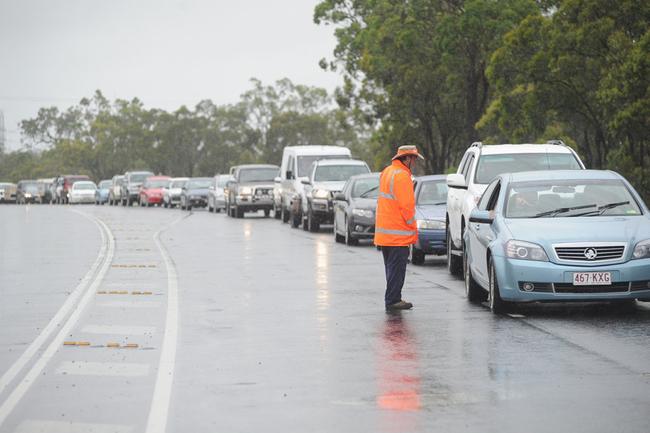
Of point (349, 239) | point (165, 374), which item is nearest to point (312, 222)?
point (349, 239)

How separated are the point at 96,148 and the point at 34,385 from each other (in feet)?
466

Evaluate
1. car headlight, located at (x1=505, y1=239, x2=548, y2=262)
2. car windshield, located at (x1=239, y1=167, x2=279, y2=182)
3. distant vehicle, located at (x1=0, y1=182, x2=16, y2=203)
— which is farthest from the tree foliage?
car headlight, located at (x1=505, y1=239, x2=548, y2=262)

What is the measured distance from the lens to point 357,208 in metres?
29.4

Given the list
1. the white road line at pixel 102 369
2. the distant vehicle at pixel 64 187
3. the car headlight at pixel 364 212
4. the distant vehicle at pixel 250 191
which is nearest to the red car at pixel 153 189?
the distant vehicle at pixel 64 187

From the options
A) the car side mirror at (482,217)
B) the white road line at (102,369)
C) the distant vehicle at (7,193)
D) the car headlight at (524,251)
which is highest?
the car side mirror at (482,217)

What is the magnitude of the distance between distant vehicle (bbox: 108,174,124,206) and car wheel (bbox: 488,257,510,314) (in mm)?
72557

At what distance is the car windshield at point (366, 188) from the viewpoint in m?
30.1

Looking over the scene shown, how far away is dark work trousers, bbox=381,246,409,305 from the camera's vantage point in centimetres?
1505

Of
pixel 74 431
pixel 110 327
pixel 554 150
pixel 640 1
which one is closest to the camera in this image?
pixel 74 431

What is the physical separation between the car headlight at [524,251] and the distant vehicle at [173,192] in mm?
60949

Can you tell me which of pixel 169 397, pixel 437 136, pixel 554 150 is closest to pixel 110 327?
pixel 169 397

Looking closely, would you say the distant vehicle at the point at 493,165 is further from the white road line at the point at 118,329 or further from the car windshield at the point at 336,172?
the car windshield at the point at 336,172

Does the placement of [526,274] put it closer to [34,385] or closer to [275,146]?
[34,385]

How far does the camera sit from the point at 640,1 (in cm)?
3744
